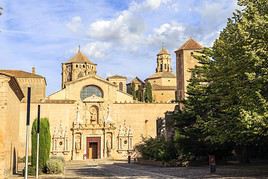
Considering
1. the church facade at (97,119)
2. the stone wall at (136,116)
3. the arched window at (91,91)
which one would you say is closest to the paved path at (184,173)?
the church facade at (97,119)

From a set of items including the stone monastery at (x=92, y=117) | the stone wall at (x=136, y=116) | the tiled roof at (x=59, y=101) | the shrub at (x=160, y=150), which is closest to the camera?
the shrub at (x=160, y=150)

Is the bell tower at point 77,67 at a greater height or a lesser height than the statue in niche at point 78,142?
greater

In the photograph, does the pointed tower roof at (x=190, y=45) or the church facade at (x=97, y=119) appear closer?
the church facade at (x=97, y=119)

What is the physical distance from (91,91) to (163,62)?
156 feet

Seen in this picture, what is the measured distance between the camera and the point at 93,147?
5706cm

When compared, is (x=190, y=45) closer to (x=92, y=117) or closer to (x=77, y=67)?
(x=92, y=117)

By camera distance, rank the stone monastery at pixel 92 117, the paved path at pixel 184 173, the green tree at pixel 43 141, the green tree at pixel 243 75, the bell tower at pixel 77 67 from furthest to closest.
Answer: the bell tower at pixel 77 67
the stone monastery at pixel 92 117
the green tree at pixel 43 141
the paved path at pixel 184 173
the green tree at pixel 243 75

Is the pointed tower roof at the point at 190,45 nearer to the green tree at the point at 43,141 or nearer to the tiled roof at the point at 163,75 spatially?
the tiled roof at the point at 163,75

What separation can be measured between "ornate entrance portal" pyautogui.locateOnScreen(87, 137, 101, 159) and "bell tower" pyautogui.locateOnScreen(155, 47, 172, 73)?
48701mm

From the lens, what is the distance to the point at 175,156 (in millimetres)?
34344

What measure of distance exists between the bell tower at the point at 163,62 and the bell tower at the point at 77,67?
22259mm

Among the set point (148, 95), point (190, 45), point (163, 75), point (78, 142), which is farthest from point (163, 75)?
point (78, 142)

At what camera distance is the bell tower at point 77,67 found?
275 feet

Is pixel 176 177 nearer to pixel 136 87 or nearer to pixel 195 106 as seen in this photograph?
pixel 195 106
